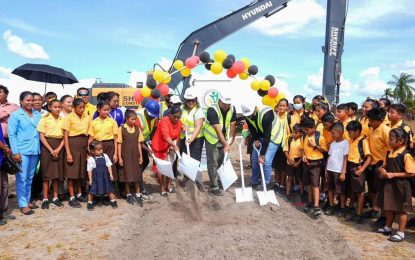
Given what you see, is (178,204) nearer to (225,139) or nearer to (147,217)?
(147,217)

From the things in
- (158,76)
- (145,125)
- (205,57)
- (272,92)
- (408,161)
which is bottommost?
(408,161)

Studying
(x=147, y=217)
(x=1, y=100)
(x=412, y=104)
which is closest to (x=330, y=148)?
(x=147, y=217)

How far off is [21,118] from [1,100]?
534 mm

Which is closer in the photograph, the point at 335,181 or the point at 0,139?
the point at 0,139

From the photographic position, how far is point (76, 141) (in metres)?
5.06

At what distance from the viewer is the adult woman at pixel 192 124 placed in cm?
539

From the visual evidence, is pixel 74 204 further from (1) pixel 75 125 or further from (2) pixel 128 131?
(2) pixel 128 131

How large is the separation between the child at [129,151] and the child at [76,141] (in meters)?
0.52

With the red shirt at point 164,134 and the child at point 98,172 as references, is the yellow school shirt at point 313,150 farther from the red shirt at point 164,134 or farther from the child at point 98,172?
the child at point 98,172

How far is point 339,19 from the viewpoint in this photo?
8.92 metres

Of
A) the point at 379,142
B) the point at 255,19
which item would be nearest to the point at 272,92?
the point at 379,142

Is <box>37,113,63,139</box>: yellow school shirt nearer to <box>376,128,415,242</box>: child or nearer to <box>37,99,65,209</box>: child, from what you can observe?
<box>37,99,65,209</box>: child

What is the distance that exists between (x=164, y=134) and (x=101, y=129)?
3.11 feet

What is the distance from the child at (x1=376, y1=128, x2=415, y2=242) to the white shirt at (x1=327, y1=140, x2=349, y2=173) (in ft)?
2.13
